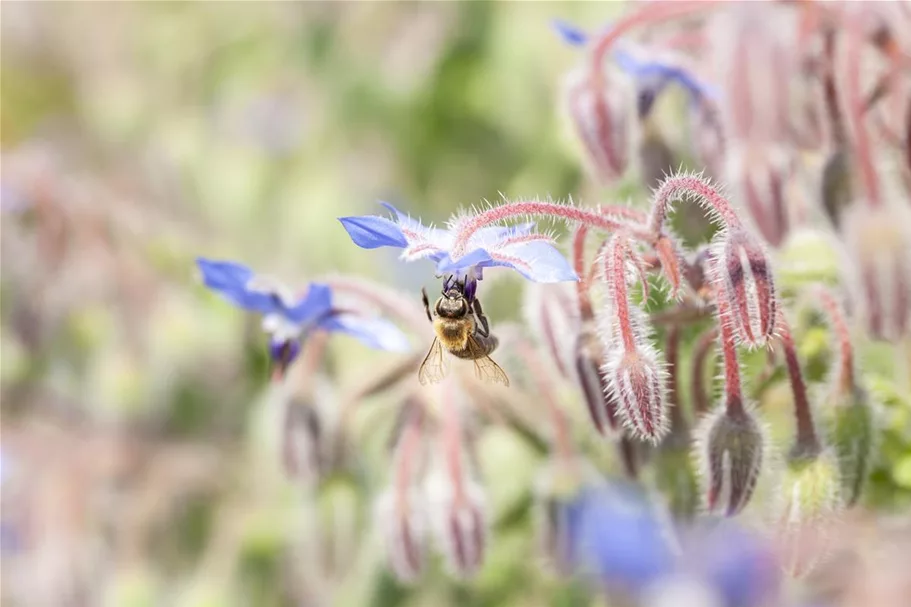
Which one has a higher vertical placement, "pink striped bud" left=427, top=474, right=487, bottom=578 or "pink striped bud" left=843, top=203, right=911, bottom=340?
"pink striped bud" left=843, top=203, right=911, bottom=340

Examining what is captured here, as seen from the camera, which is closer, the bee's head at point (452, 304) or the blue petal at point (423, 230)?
the blue petal at point (423, 230)

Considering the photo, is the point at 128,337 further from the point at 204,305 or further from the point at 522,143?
the point at 522,143

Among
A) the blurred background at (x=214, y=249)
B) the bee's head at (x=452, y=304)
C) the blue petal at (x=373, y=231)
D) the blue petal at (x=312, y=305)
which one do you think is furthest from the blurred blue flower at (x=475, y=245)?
the blurred background at (x=214, y=249)

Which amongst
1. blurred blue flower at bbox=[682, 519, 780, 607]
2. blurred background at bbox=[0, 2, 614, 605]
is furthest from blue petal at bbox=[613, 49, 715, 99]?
blurred blue flower at bbox=[682, 519, 780, 607]

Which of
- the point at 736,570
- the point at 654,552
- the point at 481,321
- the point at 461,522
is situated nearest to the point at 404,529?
the point at 461,522

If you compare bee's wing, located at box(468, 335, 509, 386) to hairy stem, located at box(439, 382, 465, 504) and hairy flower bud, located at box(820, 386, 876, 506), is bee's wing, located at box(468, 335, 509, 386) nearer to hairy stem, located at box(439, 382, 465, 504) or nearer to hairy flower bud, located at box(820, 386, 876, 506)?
hairy stem, located at box(439, 382, 465, 504)

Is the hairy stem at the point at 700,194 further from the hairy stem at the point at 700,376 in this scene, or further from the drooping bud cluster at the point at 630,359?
the hairy stem at the point at 700,376
